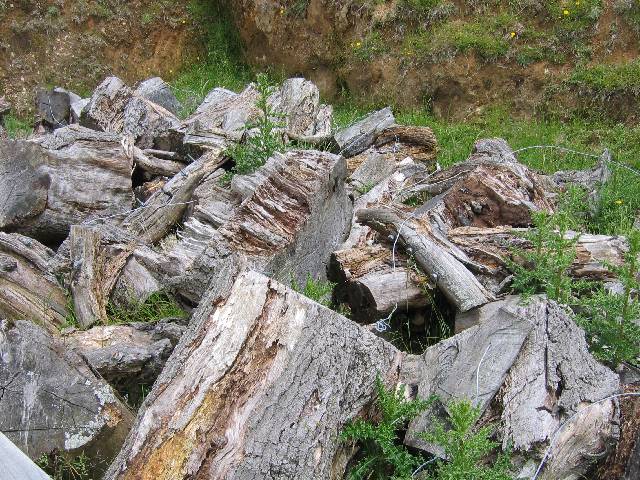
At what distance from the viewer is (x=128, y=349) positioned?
3.94 metres

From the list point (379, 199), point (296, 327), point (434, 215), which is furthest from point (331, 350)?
point (379, 199)

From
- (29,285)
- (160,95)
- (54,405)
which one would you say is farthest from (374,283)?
(160,95)

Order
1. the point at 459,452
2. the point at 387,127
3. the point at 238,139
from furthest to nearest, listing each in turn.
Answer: the point at 387,127, the point at 238,139, the point at 459,452

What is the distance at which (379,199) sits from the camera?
17.7 feet

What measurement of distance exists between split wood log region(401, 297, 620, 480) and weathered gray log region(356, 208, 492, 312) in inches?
20.7

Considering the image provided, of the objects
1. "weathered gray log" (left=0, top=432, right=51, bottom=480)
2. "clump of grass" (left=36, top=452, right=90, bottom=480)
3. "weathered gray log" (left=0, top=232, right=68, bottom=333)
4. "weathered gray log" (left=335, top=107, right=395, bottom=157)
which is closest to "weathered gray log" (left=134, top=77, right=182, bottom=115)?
"weathered gray log" (left=335, top=107, right=395, bottom=157)

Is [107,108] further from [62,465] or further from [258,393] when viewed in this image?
[258,393]

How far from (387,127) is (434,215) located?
2.03 meters

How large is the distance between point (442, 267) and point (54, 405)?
219cm

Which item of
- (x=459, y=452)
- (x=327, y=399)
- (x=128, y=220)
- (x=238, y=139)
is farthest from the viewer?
(x=238, y=139)

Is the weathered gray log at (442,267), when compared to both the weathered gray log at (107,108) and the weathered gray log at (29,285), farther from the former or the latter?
the weathered gray log at (107,108)

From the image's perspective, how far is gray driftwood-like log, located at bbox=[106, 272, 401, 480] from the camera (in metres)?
2.76

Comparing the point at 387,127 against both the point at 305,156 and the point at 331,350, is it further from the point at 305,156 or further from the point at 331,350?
the point at 331,350

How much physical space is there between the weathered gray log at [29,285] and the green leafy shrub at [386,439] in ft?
7.07
